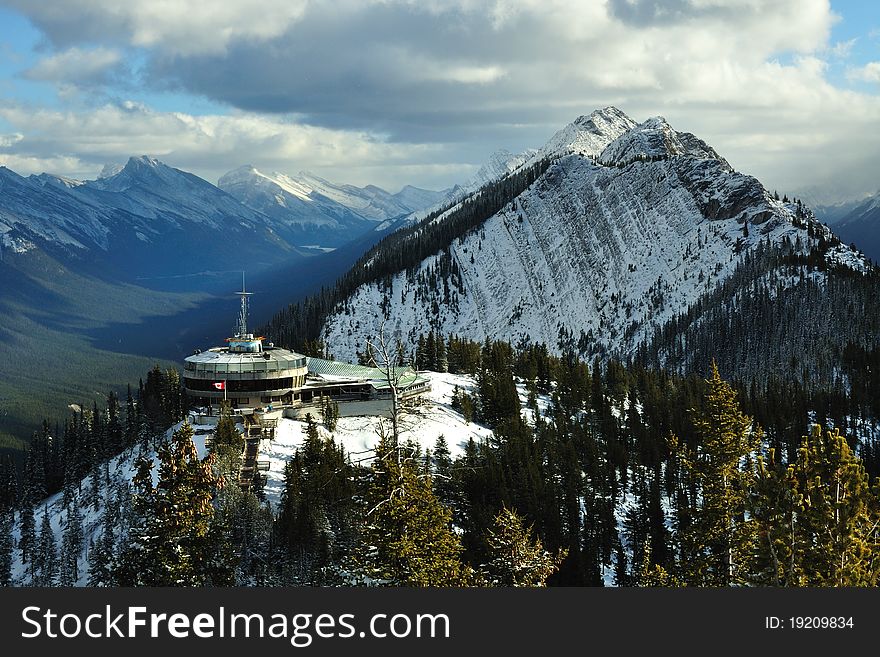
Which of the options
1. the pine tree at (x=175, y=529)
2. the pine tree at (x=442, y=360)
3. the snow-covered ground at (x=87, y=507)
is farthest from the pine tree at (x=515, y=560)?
the pine tree at (x=442, y=360)

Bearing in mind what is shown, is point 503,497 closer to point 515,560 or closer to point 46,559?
point 46,559

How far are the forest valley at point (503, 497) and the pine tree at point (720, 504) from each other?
7.0 inches

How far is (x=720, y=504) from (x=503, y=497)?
155 ft

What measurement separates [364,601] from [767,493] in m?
20.7

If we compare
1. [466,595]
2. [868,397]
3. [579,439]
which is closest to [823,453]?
[466,595]

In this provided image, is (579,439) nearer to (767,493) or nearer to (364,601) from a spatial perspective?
(767,493)

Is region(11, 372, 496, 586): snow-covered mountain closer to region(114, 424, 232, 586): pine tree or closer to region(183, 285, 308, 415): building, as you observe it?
region(183, 285, 308, 415): building

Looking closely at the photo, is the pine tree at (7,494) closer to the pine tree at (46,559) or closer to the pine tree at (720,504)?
the pine tree at (46,559)

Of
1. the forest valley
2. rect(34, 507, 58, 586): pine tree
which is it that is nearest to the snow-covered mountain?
the forest valley

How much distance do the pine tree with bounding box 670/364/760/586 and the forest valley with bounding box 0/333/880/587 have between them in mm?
178

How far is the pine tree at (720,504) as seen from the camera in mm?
47281

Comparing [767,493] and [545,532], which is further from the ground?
[767,493]

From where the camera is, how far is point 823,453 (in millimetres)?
36250

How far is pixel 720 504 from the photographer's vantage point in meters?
49.8
